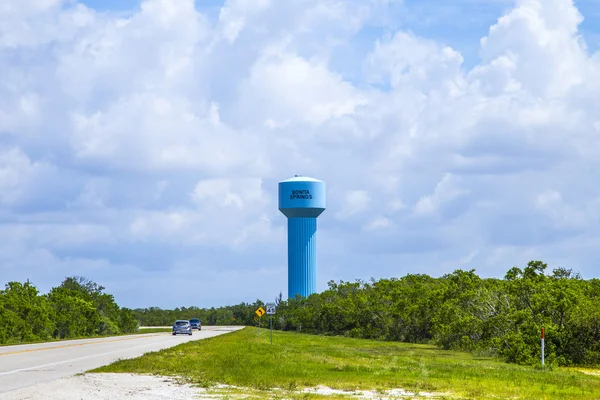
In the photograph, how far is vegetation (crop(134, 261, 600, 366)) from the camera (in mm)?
38438

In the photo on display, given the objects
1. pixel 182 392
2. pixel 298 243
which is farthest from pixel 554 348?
pixel 298 243

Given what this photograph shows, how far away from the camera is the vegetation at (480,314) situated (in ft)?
126

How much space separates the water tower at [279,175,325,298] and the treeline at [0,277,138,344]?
75.0 feet

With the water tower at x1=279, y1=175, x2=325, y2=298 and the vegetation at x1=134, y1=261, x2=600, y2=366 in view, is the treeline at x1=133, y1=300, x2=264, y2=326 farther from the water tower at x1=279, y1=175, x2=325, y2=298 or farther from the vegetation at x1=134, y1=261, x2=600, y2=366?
the vegetation at x1=134, y1=261, x2=600, y2=366

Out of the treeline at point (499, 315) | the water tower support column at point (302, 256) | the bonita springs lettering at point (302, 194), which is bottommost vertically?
the treeline at point (499, 315)

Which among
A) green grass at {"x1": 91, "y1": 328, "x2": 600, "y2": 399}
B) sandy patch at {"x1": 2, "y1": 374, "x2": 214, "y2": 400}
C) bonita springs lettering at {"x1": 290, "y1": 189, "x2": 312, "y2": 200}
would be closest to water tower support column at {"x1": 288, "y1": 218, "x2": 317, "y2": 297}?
bonita springs lettering at {"x1": 290, "y1": 189, "x2": 312, "y2": 200}

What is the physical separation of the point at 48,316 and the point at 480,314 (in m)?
36.3

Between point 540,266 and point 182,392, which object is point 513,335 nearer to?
point 540,266

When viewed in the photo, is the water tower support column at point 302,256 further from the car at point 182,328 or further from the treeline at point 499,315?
the car at point 182,328

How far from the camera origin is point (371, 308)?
77.2 metres

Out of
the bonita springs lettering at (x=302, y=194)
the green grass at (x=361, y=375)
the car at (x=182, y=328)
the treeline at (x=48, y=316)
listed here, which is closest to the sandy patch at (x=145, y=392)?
the green grass at (x=361, y=375)

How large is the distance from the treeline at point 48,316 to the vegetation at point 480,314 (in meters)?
22.0

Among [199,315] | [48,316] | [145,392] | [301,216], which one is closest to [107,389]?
[145,392]

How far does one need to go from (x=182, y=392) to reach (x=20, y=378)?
19.2 feet
